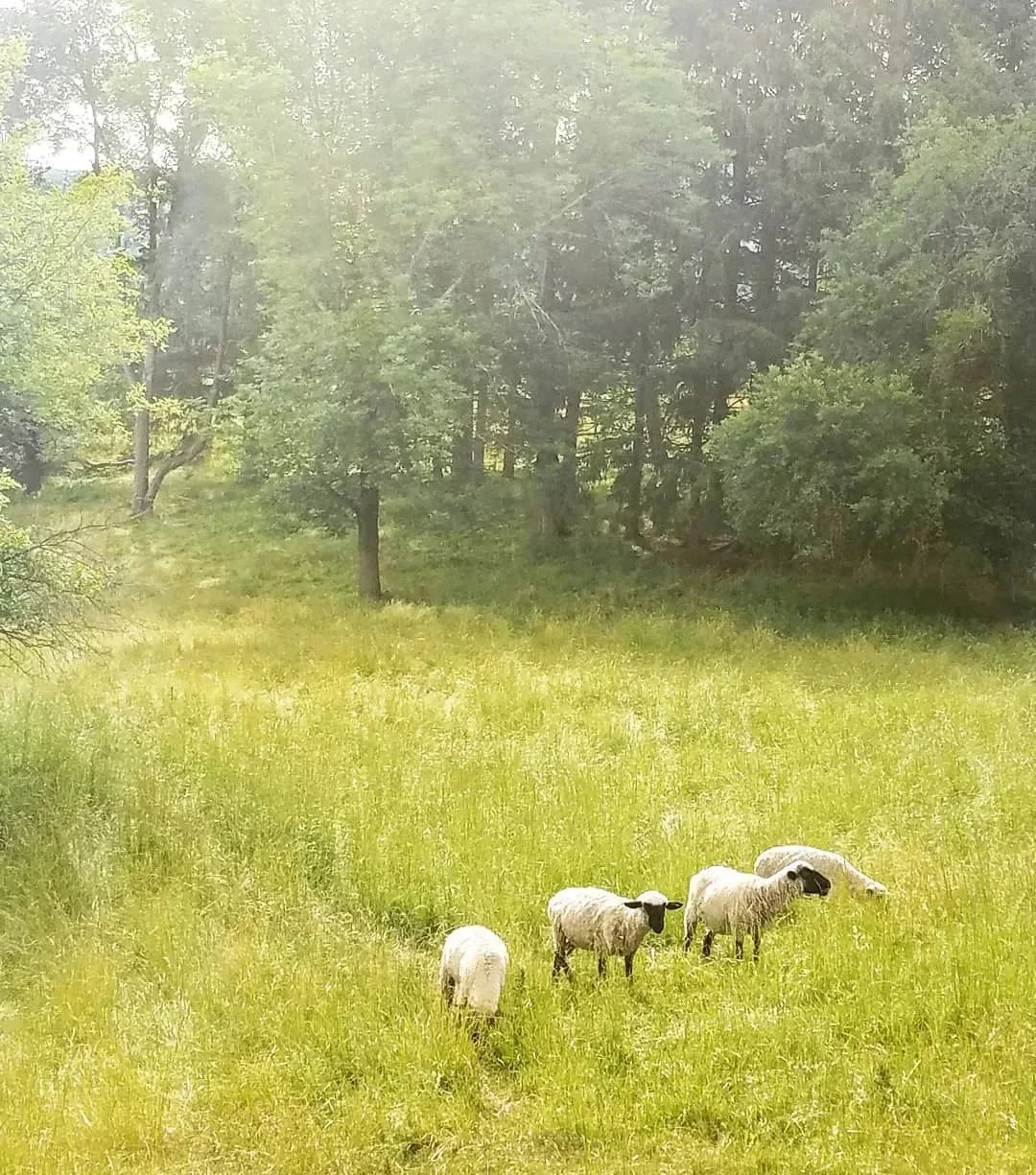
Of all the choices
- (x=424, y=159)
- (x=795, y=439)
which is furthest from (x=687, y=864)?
(x=424, y=159)

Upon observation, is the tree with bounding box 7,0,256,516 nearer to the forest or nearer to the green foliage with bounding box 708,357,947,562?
the forest

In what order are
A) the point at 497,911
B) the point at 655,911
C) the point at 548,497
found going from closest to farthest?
the point at 655,911 → the point at 497,911 → the point at 548,497

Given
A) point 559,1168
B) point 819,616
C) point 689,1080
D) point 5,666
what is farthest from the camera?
point 819,616

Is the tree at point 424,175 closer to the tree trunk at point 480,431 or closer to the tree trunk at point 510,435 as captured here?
the tree trunk at point 480,431

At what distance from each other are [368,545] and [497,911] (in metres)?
11.2

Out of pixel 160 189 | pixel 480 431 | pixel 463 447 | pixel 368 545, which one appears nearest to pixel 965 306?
pixel 480 431

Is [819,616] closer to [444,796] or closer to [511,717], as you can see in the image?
[511,717]

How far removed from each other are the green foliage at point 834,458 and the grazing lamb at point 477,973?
10459 millimetres

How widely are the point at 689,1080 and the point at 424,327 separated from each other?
39.3ft

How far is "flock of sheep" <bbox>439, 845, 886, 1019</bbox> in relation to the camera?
135 inches

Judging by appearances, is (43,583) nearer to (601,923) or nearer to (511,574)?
(601,923)

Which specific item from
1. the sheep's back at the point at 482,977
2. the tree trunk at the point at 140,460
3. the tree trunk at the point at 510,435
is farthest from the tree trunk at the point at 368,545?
the sheep's back at the point at 482,977

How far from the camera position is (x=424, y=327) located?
45.1ft

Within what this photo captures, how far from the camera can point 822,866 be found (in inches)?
162
